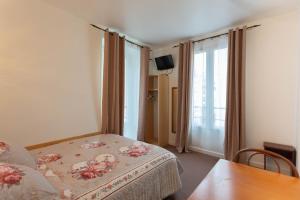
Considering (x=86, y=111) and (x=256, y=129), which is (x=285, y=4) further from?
(x=86, y=111)

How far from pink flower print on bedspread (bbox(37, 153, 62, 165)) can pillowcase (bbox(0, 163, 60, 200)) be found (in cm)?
67

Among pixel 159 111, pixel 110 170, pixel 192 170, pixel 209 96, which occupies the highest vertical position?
pixel 209 96

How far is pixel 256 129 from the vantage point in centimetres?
264

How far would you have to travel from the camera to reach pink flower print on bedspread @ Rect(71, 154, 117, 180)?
129 centimetres

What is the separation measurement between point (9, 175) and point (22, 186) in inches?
3.8

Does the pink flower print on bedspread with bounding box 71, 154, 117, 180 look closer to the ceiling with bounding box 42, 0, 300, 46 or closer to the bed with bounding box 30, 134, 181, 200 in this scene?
the bed with bounding box 30, 134, 181, 200

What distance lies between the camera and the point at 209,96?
121 inches

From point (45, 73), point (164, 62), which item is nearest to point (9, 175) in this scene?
point (45, 73)

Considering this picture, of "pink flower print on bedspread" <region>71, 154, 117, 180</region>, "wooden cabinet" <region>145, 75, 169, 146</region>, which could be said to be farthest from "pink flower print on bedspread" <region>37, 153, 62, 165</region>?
"wooden cabinet" <region>145, 75, 169, 146</region>

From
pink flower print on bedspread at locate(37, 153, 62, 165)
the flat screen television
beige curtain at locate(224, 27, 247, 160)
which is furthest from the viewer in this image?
the flat screen television

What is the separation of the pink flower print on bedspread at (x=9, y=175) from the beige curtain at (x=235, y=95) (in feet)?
8.93

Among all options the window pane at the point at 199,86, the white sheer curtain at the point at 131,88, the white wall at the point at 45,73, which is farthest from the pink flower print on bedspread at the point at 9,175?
the window pane at the point at 199,86

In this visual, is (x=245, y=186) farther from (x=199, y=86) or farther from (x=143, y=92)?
(x=143, y=92)

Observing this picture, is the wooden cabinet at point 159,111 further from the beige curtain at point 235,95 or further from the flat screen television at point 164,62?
the beige curtain at point 235,95
